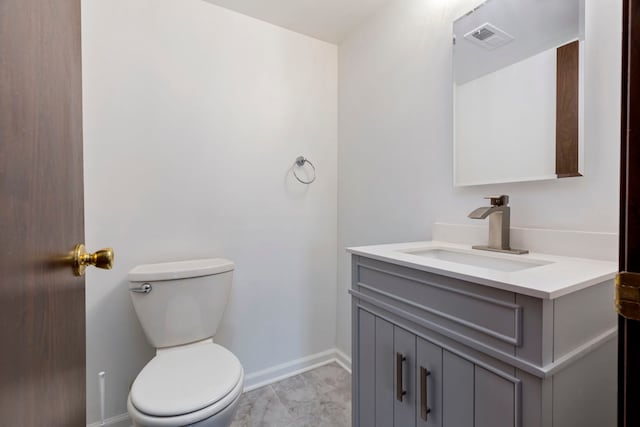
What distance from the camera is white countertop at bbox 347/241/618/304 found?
665 millimetres

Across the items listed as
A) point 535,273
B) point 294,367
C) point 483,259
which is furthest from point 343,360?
point 535,273

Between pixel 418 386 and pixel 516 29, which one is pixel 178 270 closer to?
pixel 418 386

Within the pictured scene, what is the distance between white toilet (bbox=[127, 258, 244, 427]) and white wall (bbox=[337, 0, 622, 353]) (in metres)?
0.93

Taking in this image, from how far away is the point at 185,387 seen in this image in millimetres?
1127

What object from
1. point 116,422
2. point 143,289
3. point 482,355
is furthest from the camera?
point 116,422

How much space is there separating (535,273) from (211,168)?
5.17ft

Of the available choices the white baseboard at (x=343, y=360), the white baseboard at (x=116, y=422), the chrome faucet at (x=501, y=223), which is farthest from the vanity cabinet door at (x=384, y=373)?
the white baseboard at (x=116, y=422)

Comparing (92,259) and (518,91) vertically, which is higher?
(518,91)

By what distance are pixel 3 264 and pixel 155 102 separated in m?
1.48

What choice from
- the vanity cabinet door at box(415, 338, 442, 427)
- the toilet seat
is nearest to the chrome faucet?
the vanity cabinet door at box(415, 338, 442, 427)

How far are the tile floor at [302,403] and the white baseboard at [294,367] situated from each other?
0.03 meters

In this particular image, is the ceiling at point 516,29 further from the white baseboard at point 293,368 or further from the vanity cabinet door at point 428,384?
the white baseboard at point 293,368

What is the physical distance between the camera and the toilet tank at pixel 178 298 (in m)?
1.41

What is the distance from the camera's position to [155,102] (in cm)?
160
